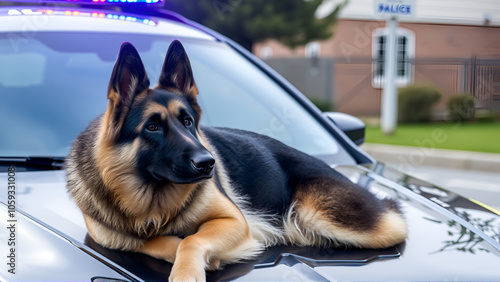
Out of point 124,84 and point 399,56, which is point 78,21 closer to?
point 124,84

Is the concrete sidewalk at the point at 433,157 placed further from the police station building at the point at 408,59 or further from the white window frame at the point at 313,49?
the white window frame at the point at 313,49

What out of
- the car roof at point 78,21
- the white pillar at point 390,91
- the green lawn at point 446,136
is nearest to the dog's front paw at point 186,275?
the car roof at point 78,21

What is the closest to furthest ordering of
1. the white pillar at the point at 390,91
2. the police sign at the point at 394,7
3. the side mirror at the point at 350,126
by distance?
the side mirror at the point at 350,126, the police sign at the point at 394,7, the white pillar at the point at 390,91

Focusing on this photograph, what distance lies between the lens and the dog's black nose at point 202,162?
126 cm

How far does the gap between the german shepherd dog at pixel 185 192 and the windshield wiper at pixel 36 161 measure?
0.34 meters

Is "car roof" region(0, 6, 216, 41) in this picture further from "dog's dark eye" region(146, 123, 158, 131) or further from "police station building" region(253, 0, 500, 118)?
"police station building" region(253, 0, 500, 118)

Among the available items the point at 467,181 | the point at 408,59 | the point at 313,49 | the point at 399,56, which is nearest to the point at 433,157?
the point at 467,181

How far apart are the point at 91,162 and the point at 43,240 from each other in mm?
231

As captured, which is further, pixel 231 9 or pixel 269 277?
pixel 231 9

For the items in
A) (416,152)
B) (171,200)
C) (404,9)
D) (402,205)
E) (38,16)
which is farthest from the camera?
(404,9)

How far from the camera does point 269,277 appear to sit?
1.39 meters

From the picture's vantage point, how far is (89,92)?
2.11 m

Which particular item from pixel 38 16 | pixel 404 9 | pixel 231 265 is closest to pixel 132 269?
pixel 231 265

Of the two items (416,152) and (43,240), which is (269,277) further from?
(416,152)
